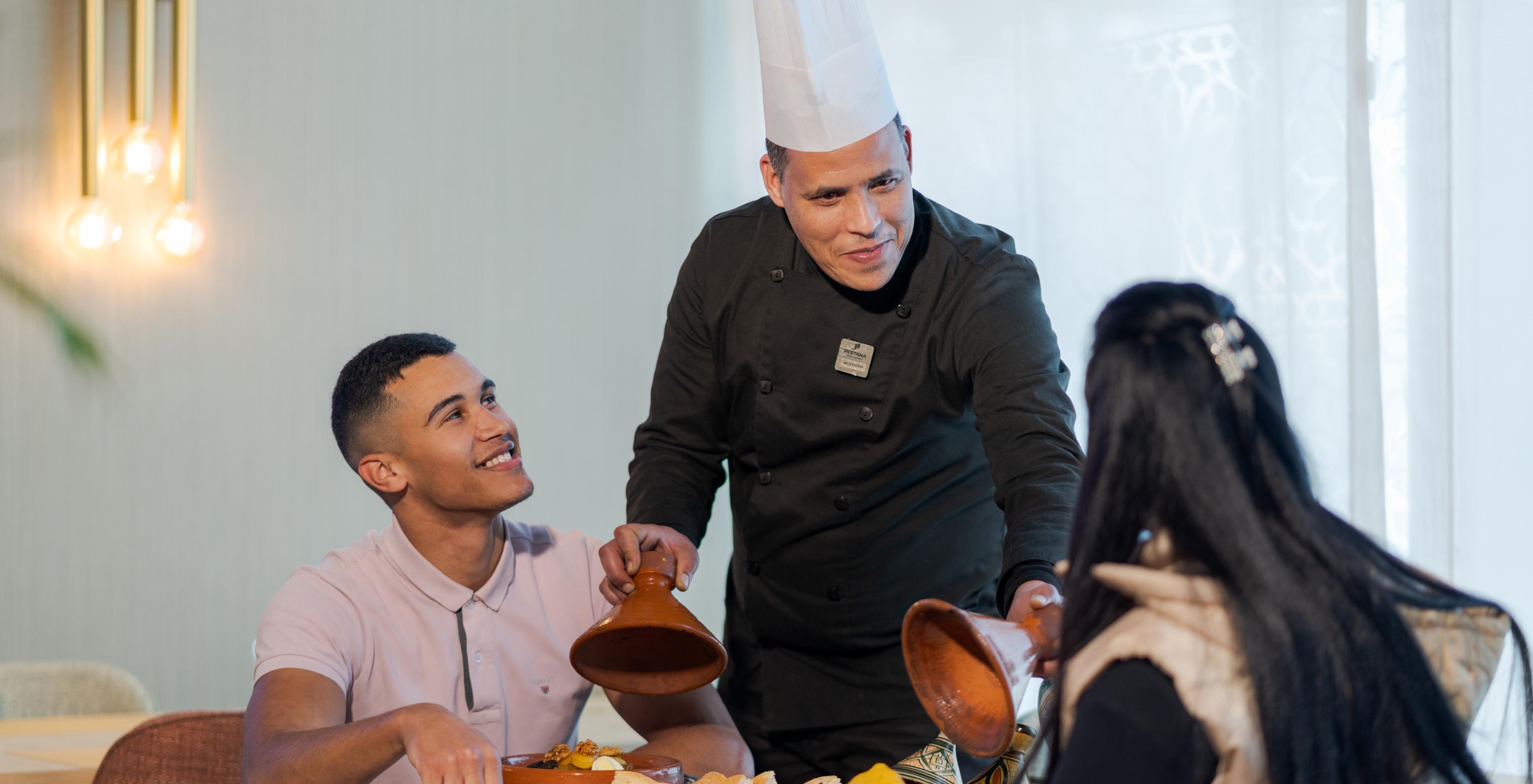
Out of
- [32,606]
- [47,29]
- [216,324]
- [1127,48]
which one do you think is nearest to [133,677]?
[32,606]

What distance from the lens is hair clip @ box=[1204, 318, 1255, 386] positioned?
0.84 meters

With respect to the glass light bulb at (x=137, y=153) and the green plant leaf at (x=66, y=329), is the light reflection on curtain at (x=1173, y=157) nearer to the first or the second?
the glass light bulb at (x=137, y=153)

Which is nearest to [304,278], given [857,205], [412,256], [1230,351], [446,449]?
[412,256]

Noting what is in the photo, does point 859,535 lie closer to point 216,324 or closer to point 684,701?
point 684,701

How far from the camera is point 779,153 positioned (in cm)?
163

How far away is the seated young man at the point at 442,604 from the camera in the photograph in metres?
1.49

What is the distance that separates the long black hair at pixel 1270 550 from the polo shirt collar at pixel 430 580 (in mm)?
A: 979

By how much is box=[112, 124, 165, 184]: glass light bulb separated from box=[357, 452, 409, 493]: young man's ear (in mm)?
1991

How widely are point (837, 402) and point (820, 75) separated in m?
0.42

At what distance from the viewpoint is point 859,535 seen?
1747 millimetres

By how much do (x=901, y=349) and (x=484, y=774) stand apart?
Result: 79 centimetres

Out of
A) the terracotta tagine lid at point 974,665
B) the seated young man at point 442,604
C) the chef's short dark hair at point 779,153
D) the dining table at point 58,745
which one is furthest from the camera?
the dining table at point 58,745

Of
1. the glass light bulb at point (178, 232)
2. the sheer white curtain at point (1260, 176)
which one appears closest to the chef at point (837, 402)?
the sheer white curtain at point (1260, 176)

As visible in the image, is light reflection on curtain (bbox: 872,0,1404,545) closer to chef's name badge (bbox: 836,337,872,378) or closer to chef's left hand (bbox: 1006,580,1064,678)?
chef's name badge (bbox: 836,337,872,378)
